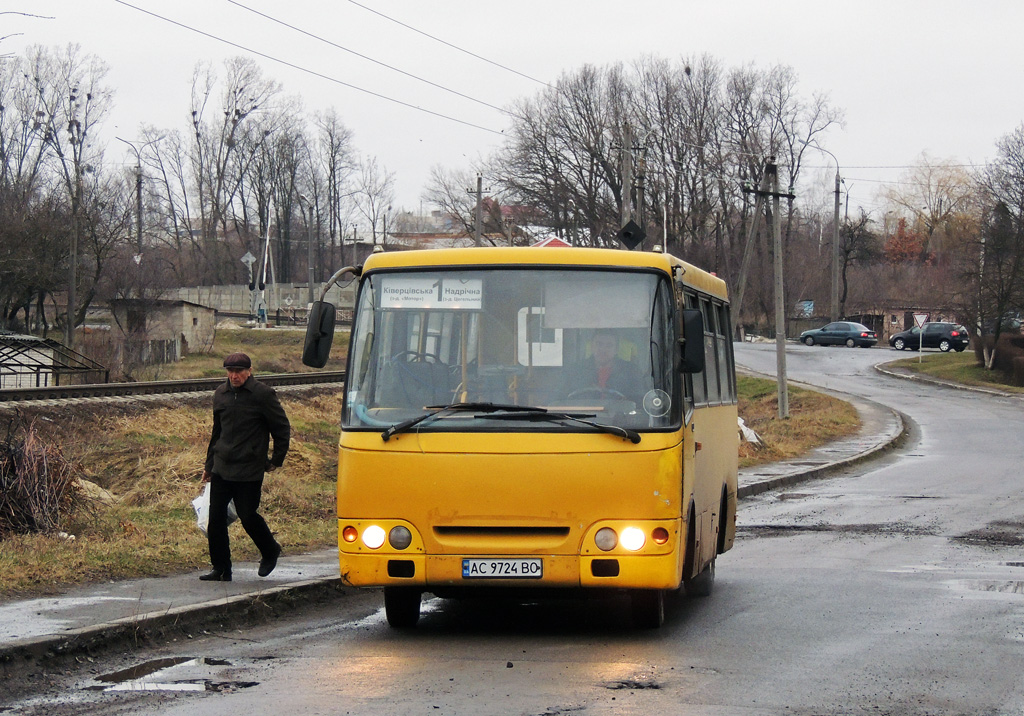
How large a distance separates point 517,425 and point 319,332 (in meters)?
1.42

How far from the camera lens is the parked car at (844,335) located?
7275cm

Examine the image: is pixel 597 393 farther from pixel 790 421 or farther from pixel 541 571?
pixel 790 421

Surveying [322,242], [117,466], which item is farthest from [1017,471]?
[322,242]

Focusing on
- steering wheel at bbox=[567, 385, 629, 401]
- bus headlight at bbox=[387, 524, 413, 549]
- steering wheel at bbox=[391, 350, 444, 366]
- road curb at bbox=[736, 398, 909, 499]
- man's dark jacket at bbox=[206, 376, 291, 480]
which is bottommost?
road curb at bbox=[736, 398, 909, 499]

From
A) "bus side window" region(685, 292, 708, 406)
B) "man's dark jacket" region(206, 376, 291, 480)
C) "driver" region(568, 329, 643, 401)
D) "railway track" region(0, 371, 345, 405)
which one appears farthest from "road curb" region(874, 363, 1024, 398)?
"driver" region(568, 329, 643, 401)

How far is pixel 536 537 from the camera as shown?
7.70m

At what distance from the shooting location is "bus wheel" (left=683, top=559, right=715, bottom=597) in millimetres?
10203

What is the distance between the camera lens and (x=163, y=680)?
268 inches

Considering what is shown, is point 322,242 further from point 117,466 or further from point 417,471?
point 417,471

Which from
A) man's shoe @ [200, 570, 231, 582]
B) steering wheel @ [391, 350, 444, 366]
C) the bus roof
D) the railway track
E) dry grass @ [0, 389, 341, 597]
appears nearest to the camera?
steering wheel @ [391, 350, 444, 366]

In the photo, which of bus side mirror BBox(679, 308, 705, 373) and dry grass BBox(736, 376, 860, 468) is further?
dry grass BBox(736, 376, 860, 468)

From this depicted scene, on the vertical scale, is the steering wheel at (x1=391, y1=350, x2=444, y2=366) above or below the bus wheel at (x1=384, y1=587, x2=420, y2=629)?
above

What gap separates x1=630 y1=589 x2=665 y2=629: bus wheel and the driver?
1254mm

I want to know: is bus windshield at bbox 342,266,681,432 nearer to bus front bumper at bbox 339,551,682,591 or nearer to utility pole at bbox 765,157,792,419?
bus front bumper at bbox 339,551,682,591
